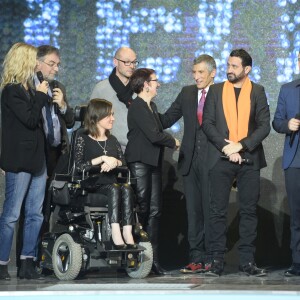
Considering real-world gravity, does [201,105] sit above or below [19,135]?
above

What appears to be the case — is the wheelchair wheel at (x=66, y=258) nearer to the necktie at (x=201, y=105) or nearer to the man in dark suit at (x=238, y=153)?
the man in dark suit at (x=238, y=153)

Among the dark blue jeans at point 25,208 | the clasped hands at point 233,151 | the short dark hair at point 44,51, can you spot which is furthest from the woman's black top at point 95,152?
the clasped hands at point 233,151

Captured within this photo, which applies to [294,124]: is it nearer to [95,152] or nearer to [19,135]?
[95,152]

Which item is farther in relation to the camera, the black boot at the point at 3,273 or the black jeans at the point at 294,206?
the black jeans at the point at 294,206

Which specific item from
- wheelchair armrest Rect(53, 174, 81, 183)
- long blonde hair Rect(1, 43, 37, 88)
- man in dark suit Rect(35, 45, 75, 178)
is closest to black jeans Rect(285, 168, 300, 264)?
wheelchair armrest Rect(53, 174, 81, 183)

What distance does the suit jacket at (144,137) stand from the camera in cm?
672

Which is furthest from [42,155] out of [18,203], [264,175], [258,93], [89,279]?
[264,175]

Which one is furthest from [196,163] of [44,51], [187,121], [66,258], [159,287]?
[159,287]

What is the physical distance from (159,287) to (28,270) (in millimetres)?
1158

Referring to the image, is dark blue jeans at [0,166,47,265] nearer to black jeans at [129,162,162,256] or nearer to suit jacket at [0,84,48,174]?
suit jacket at [0,84,48,174]

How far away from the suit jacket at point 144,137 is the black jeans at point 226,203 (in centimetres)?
41

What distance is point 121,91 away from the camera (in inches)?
277

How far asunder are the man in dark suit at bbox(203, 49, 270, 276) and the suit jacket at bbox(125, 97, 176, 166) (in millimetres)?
337

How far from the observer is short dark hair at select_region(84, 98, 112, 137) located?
6598 mm
